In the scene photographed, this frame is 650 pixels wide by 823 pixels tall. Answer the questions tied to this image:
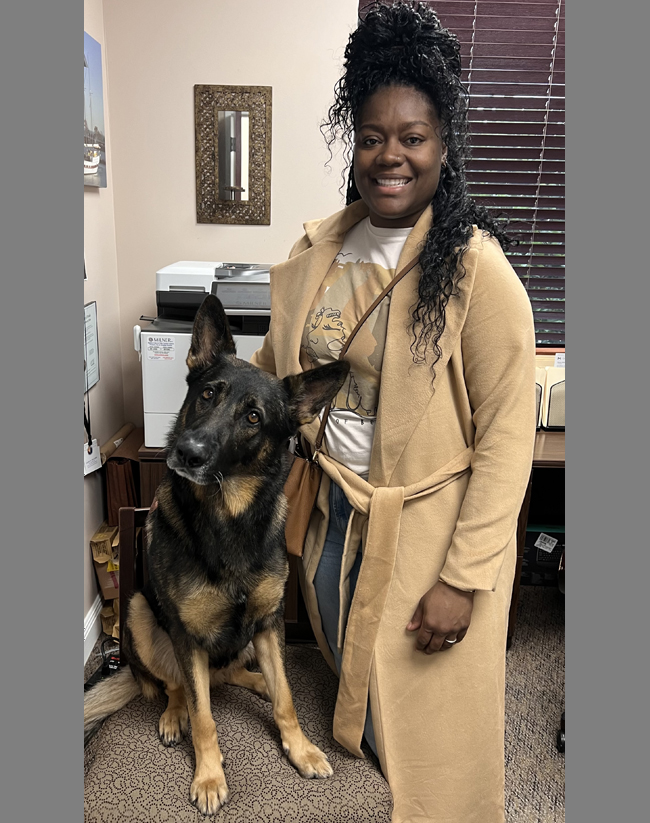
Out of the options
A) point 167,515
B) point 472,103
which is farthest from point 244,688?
point 472,103

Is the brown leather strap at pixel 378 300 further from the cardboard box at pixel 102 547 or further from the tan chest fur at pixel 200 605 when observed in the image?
the cardboard box at pixel 102 547

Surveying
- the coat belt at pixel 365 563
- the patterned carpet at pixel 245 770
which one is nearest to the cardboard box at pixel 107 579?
the patterned carpet at pixel 245 770

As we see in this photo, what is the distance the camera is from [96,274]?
261 centimetres

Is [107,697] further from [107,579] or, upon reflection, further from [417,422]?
[107,579]

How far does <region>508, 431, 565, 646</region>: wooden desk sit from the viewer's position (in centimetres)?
249

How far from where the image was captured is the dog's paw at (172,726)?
1.36 m

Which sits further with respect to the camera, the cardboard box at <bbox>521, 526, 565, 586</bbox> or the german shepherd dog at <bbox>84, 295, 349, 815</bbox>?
the cardboard box at <bbox>521, 526, 565, 586</bbox>

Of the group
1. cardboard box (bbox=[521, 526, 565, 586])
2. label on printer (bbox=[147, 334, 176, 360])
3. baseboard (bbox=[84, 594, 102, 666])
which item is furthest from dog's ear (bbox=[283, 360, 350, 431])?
cardboard box (bbox=[521, 526, 565, 586])

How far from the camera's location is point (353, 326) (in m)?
1.31

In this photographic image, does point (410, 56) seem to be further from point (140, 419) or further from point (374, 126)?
point (140, 419)

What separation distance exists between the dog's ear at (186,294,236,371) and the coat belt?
0.33m

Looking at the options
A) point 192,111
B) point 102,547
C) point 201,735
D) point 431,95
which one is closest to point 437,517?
point 201,735

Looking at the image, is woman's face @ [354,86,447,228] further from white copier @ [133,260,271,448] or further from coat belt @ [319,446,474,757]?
white copier @ [133,260,271,448]

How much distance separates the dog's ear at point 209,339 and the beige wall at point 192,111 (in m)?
1.68
